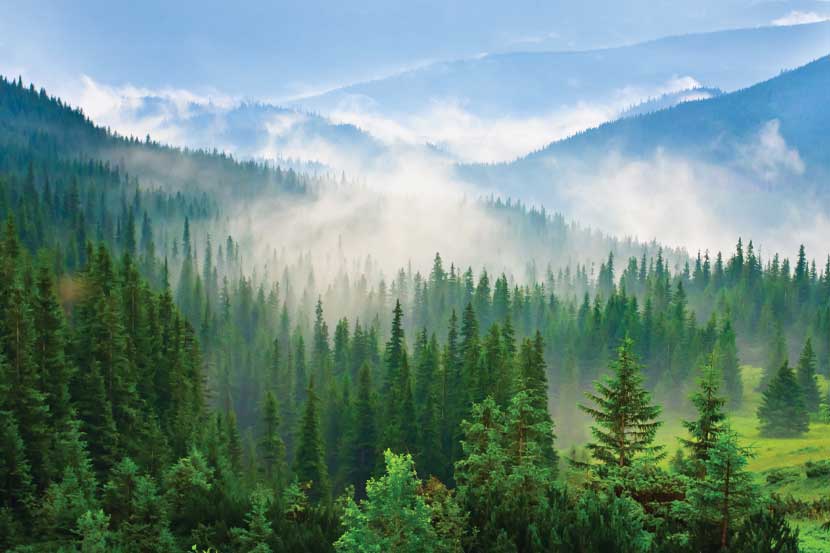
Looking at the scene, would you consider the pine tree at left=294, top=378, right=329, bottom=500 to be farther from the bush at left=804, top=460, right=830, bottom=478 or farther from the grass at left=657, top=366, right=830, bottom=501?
the bush at left=804, top=460, right=830, bottom=478

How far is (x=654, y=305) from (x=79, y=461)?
16178 centimetres

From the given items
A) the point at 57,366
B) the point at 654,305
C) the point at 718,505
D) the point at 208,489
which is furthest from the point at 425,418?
the point at 654,305

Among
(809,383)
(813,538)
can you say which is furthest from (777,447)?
(813,538)

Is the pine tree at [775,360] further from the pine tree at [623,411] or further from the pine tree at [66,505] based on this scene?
the pine tree at [66,505]

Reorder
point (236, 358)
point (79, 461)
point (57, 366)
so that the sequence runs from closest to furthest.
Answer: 1. point (79, 461)
2. point (57, 366)
3. point (236, 358)

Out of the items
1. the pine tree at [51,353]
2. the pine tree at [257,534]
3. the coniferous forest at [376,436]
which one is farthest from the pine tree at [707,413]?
the pine tree at [51,353]

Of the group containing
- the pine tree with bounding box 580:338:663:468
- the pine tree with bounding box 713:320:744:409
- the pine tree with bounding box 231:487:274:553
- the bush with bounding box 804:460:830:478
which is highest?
the pine tree with bounding box 580:338:663:468

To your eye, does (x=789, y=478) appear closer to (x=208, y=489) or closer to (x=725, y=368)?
(x=208, y=489)

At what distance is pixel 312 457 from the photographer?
66.4 meters

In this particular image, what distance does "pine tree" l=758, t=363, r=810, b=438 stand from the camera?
99.6 m

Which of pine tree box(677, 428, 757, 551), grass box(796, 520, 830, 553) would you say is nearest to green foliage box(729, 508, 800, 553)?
pine tree box(677, 428, 757, 551)

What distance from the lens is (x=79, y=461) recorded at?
4219 cm

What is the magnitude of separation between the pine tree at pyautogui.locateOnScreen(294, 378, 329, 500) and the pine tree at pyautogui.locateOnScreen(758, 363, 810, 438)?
226ft

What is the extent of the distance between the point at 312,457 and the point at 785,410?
235 ft
